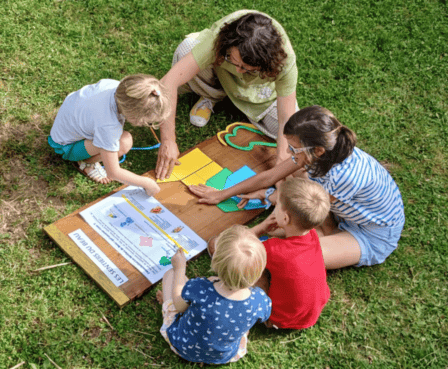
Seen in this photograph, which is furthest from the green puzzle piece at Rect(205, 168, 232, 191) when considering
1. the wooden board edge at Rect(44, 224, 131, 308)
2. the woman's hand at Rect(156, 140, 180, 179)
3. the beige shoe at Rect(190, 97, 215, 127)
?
the wooden board edge at Rect(44, 224, 131, 308)

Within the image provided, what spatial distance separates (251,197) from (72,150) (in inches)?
55.1

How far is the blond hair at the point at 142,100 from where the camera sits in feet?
8.96

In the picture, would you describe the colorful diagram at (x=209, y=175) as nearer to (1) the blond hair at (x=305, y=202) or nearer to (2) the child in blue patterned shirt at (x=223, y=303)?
(1) the blond hair at (x=305, y=202)

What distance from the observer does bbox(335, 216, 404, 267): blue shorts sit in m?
3.17

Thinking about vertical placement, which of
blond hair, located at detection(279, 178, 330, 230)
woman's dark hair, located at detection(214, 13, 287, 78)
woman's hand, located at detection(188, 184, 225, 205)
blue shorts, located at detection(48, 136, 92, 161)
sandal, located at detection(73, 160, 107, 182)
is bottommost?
woman's hand, located at detection(188, 184, 225, 205)

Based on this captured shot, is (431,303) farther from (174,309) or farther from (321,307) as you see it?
(174,309)

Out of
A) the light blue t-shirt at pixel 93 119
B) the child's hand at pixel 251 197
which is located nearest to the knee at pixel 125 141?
the light blue t-shirt at pixel 93 119

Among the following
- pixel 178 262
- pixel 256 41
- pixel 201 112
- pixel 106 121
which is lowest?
pixel 178 262

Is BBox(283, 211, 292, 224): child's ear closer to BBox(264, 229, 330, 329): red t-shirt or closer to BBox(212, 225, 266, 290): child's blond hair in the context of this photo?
BBox(264, 229, 330, 329): red t-shirt

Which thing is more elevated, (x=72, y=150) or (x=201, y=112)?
(x=72, y=150)

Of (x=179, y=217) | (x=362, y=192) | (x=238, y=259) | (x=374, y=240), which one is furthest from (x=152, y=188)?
(x=374, y=240)

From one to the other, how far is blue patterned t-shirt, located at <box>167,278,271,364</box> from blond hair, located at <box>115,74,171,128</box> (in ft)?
3.54

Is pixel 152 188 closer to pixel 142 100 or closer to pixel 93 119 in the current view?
pixel 93 119

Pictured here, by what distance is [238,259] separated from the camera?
215cm
